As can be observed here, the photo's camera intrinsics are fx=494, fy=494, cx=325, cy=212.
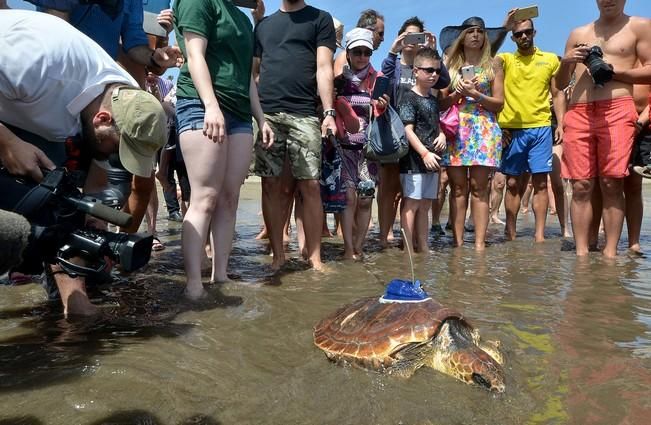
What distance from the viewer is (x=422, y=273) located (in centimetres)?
371

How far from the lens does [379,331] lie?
206 centimetres

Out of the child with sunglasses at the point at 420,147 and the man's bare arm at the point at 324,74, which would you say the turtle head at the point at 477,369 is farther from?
the child with sunglasses at the point at 420,147

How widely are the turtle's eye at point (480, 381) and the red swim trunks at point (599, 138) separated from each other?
337 centimetres

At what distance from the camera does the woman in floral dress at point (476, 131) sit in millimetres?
4922

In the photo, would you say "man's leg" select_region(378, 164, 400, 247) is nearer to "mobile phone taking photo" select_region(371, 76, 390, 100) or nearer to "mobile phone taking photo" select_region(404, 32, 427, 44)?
"mobile phone taking photo" select_region(371, 76, 390, 100)

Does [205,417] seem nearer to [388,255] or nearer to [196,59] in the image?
[196,59]

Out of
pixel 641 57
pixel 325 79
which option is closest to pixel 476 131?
pixel 641 57

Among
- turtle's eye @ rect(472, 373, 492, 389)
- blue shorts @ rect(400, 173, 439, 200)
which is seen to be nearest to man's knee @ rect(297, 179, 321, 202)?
blue shorts @ rect(400, 173, 439, 200)

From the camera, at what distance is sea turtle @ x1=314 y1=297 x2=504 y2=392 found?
1.86 m

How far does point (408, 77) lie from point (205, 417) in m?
4.03

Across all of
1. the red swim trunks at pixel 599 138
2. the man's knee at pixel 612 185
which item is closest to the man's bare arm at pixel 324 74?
the red swim trunks at pixel 599 138

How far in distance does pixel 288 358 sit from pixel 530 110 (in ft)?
14.9

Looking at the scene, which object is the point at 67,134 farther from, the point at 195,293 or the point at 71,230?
the point at 195,293

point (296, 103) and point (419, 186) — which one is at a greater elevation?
point (296, 103)
